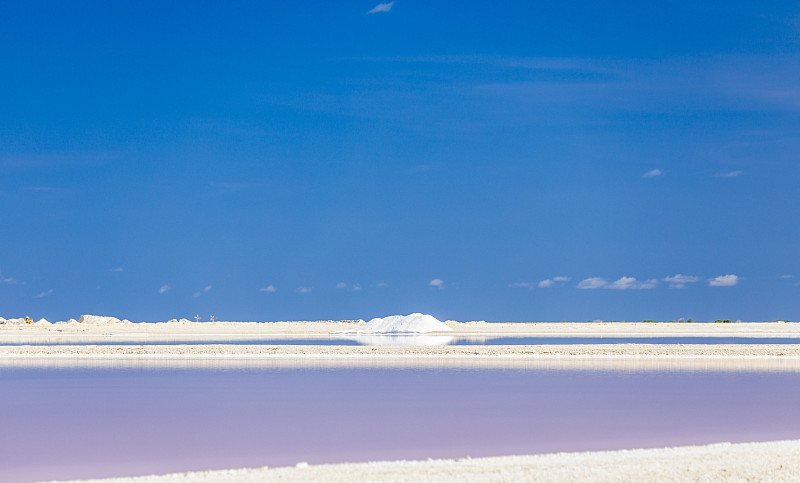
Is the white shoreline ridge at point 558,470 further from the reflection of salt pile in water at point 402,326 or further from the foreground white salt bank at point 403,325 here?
the foreground white salt bank at point 403,325

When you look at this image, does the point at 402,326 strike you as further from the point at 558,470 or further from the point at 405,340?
the point at 558,470

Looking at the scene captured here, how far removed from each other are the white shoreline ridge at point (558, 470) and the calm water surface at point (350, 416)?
1.19 metres

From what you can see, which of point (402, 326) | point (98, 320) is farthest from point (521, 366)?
point (98, 320)

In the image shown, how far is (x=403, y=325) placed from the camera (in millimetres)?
66688

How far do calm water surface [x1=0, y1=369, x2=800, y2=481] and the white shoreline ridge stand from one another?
1.19 metres

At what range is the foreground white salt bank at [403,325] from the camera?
65.7 meters

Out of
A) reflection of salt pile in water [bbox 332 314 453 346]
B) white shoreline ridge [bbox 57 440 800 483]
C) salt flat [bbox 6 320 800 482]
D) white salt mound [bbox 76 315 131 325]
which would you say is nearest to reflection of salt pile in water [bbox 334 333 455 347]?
salt flat [bbox 6 320 800 482]

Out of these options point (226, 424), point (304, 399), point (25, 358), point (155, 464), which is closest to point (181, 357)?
point (25, 358)

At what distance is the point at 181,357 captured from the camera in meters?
33.3

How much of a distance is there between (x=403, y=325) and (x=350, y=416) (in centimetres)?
4963

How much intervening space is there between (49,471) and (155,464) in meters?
1.39

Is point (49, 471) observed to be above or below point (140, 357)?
below

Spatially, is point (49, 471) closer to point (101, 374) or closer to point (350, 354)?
point (101, 374)

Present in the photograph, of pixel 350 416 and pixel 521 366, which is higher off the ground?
pixel 521 366
